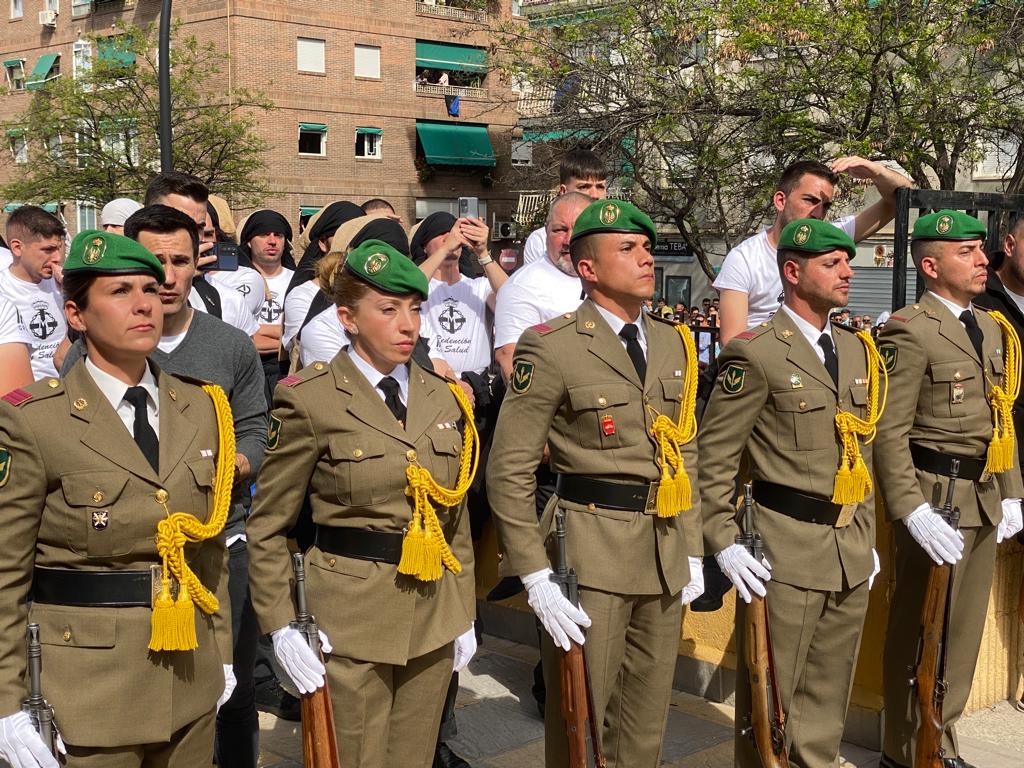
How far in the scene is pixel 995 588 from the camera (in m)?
6.03

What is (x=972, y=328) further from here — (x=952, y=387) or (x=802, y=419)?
(x=802, y=419)

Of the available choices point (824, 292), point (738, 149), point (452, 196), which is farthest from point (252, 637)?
point (452, 196)

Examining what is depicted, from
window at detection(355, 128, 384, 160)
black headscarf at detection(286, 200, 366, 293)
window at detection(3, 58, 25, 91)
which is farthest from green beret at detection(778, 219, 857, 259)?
window at detection(3, 58, 25, 91)

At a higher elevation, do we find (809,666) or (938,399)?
(938,399)

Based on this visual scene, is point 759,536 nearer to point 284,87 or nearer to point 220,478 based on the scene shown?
point 220,478

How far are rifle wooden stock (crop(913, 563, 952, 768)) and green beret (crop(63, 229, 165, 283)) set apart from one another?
3.21m

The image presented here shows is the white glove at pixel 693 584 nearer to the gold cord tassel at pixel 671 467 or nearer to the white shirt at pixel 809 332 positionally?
the gold cord tassel at pixel 671 467

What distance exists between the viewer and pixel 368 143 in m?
40.4

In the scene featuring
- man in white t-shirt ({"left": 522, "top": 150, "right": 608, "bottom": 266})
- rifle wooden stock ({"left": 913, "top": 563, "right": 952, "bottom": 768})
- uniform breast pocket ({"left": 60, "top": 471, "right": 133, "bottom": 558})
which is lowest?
rifle wooden stock ({"left": 913, "top": 563, "right": 952, "bottom": 768})

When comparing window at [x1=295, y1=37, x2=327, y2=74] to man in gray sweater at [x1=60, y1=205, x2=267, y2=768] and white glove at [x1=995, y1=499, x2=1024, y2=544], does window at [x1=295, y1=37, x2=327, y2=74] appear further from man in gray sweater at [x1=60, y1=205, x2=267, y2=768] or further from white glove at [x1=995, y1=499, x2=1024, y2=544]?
white glove at [x1=995, y1=499, x2=1024, y2=544]

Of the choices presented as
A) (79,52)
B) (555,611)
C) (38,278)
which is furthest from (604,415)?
(79,52)

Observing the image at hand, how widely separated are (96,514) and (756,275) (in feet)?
11.7

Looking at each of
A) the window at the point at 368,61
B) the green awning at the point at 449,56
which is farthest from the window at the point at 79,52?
the green awning at the point at 449,56

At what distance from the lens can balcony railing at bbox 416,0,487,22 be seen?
135ft
